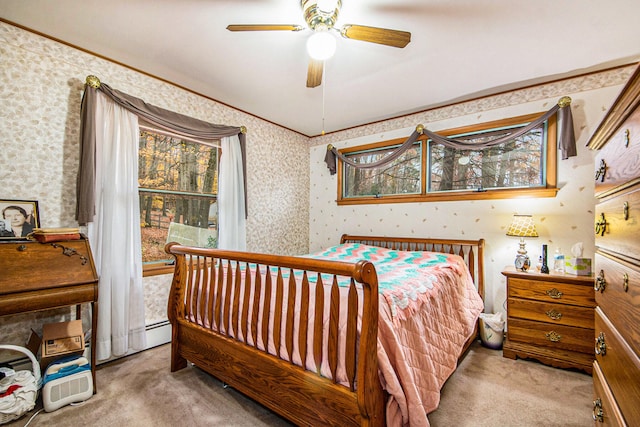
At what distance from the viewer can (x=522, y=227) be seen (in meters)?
2.60

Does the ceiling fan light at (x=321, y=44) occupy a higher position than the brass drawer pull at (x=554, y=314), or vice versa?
the ceiling fan light at (x=321, y=44)

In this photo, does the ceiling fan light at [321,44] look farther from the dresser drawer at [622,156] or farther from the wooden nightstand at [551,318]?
the wooden nightstand at [551,318]

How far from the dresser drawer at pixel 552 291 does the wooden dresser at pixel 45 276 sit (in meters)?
3.33

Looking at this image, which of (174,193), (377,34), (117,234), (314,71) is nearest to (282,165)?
(174,193)

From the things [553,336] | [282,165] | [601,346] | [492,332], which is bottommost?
[492,332]

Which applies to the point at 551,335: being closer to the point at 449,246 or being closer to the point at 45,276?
the point at 449,246

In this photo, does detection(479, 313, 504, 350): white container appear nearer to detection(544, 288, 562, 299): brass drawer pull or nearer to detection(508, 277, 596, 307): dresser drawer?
detection(508, 277, 596, 307): dresser drawer

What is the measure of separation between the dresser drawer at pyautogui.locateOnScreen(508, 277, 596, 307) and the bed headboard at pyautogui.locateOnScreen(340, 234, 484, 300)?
0.47 m

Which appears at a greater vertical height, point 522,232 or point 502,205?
point 502,205

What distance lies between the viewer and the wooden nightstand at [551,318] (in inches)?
85.8

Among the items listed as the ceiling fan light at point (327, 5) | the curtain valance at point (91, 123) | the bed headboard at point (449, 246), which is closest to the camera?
the ceiling fan light at point (327, 5)

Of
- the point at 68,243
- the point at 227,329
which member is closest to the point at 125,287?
the point at 68,243

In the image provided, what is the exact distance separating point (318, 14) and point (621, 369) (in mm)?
2012

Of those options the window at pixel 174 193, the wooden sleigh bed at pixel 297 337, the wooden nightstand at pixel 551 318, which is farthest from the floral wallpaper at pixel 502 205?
the window at pixel 174 193
